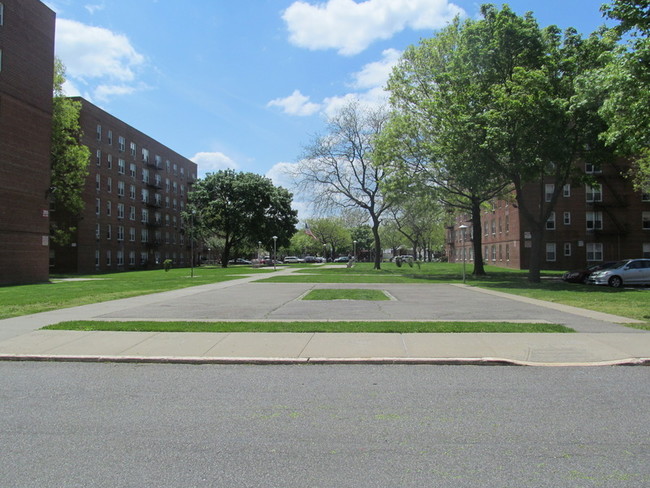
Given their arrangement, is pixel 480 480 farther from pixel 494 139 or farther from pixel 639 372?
pixel 494 139

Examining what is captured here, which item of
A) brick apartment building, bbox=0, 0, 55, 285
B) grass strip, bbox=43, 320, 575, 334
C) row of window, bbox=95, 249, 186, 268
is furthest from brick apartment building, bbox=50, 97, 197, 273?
grass strip, bbox=43, 320, 575, 334

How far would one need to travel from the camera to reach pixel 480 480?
362 centimetres

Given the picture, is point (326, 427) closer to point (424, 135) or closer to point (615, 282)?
point (615, 282)

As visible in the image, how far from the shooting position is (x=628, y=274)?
25.4 metres

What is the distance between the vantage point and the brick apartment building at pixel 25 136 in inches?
1083

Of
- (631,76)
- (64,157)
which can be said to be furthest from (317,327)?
(64,157)

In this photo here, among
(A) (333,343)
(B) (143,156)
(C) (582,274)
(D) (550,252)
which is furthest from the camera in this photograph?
(B) (143,156)

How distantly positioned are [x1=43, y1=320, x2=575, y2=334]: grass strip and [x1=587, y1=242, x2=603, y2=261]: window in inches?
1699

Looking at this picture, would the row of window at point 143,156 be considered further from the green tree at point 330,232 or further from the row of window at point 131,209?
the green tree at point 330,232

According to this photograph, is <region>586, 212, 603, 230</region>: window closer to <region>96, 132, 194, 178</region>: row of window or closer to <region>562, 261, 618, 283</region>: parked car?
<region>562, 261, 618, 283</region>: parked car

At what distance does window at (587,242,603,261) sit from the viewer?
47.8 metres

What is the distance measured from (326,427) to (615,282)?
85.0 ft

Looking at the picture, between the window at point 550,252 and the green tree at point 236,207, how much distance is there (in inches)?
1452

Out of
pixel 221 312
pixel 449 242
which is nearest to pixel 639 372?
pixel 221 312
